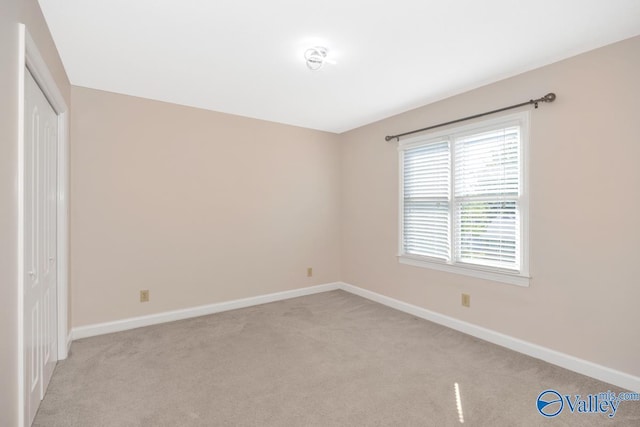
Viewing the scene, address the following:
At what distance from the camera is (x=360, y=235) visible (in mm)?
4676

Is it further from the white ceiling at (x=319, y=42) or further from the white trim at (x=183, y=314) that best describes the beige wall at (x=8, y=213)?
the white trim at (x=183, y=314)

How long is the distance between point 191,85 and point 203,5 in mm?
1337

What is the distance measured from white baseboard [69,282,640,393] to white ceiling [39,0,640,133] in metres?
2.16

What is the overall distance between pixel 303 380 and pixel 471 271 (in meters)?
1.94

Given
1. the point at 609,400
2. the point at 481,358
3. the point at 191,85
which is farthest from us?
the point at 191,85

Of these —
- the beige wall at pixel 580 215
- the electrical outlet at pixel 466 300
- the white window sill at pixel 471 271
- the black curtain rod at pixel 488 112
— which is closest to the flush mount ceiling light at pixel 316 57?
the black curtain rod at pixel 488 112

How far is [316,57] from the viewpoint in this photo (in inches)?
98.1

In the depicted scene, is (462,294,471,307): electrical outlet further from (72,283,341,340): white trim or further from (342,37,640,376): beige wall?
(72,283,341,340): white trim

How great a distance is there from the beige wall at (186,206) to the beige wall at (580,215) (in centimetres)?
219

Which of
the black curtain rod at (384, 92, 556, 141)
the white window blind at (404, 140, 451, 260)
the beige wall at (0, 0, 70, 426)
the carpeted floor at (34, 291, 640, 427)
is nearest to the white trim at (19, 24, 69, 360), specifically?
the carpeted floor at (34, 291, 640, 427)

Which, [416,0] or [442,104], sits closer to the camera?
[416,0]

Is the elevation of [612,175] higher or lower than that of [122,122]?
lower

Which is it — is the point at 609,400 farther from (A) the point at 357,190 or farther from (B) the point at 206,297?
(B) the point at 206,297

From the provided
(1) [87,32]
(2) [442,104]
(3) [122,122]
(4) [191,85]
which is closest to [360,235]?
(2) [442,104]
